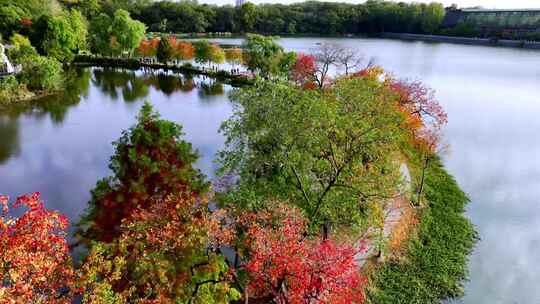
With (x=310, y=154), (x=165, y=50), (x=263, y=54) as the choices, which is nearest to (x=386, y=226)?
→ (x=310, y=154)

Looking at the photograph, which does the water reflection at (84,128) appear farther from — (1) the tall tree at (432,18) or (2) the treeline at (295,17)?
(1) the tall tree at (432,18)

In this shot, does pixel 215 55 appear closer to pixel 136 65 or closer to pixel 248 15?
pixel 136 65

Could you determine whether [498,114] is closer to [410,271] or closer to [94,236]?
[410,271]

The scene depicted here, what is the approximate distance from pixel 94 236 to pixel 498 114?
30176 mm

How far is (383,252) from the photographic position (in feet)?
46.9

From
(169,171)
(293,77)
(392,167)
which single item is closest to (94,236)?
(169,171)

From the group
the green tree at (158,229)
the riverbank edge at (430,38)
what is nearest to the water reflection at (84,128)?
the green tree at (158,229)

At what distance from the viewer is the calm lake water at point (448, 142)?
50.4ft

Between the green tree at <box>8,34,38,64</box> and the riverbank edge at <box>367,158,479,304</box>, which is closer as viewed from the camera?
the riverbank edge at <box>367,158,479,304</box>

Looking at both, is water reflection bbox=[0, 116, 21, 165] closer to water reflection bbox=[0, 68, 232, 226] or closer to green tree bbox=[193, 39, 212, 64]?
water reflection bbox=[0, 68, 232, 226]

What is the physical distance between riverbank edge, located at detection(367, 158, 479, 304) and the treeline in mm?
76887

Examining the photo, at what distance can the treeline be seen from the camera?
8588 cm

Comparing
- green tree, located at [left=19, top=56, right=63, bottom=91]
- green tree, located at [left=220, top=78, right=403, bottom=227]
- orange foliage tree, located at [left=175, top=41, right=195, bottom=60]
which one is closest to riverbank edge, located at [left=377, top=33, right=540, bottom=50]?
orange foliage tree, located at [left=175, top=41, right=195, bottom=60]

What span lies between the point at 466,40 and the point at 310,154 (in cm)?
8050
